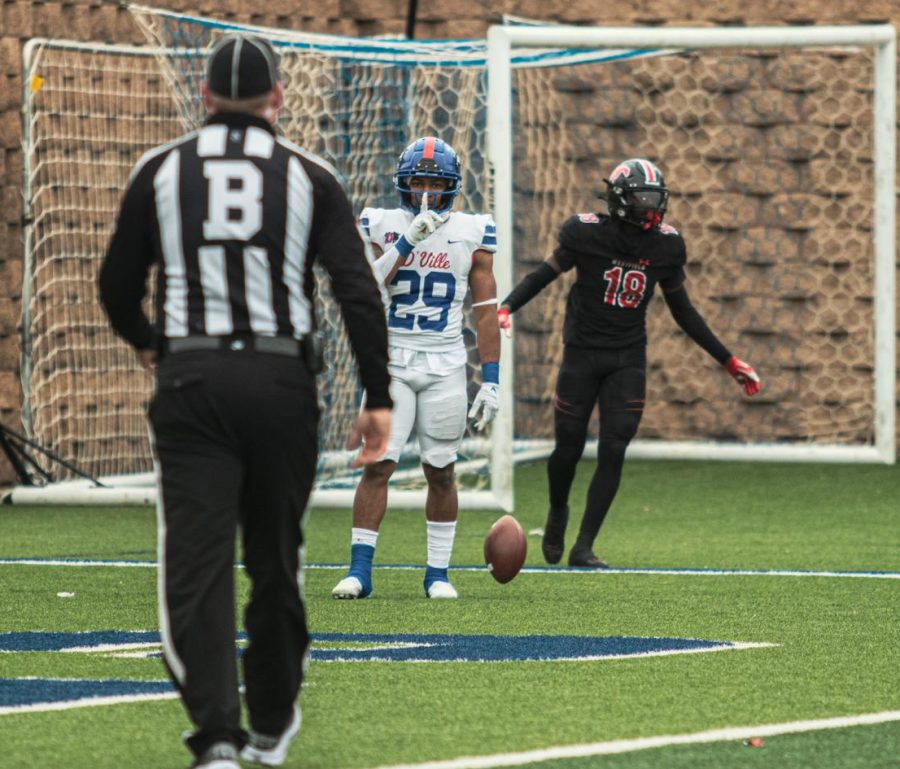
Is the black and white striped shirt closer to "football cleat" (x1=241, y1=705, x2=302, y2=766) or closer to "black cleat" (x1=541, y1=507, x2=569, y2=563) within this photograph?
"football cleat" (x1=241, y1=705, x2=302, y2=766)

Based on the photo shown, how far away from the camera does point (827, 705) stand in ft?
18.7

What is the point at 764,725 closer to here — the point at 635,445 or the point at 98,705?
the point at 98,705

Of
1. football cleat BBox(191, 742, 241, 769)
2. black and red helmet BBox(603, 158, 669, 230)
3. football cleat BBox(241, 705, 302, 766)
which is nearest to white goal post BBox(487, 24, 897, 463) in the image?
black and red helmet BBox(603, 158, 669, 230)

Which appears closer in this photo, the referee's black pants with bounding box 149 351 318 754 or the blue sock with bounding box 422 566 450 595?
the referee's black pants with bounding box 149 351 318 754

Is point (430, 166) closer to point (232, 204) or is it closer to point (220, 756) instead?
point (232, 204)

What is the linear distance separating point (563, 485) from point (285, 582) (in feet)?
17.5

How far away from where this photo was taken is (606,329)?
9.70m

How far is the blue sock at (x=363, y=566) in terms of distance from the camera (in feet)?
27.1

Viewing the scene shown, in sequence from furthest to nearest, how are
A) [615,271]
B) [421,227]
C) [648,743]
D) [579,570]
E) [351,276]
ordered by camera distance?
1. [615,271]
2. [579,570]
3. [421,227]
4. [648,743]
5. [351,276]

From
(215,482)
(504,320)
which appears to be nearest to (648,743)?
(215,482)

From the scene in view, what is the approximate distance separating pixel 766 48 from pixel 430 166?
4.74 m

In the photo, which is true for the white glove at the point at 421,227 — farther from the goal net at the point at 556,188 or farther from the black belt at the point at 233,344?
the black belt at the point at 233,344

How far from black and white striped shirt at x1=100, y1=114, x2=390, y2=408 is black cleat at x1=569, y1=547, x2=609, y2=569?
5.04 meters

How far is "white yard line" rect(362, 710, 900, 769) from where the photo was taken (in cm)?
480
